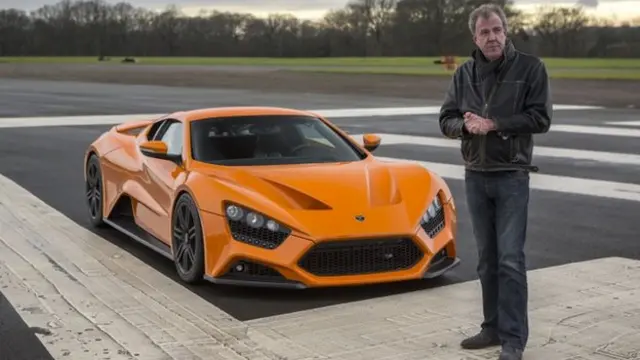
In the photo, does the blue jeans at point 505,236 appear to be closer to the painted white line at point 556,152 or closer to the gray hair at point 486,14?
the gray hair at point 486,14

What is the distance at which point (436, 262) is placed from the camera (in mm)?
6508

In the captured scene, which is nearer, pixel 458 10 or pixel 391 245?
pixel 391 245

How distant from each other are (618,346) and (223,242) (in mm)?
2658

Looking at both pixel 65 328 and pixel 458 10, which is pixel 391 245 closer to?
pixel 65 328

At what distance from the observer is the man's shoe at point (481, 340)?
16.6 feet

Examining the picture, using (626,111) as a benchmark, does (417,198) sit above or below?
above

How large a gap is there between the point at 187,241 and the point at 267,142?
1.25m

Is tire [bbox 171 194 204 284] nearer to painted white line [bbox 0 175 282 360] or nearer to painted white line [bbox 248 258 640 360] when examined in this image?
painted white line [bbox 0 175 282 360]

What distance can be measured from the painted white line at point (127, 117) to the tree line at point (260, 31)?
117326 millimetres

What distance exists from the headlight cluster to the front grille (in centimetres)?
20

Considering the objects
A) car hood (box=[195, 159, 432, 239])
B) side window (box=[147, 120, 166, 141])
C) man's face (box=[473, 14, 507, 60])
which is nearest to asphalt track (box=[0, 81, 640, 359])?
car hood (box=[195, 159, 432, 239])

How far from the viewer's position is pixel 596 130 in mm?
20359

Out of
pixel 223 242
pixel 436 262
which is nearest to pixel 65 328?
pixel 223 242

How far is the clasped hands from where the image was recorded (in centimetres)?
457
